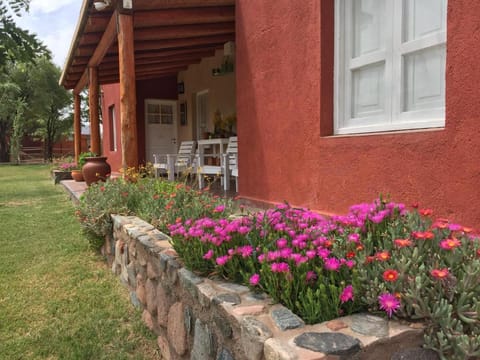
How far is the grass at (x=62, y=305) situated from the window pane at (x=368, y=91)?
7.53ft

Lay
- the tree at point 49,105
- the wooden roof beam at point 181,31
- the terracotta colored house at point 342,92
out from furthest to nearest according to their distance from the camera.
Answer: the tree at point 49,105 < the wooden roof beam at point 181,31 < the terracotta colored house at point 342,92

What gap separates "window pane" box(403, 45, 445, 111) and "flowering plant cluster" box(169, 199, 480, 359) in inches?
44.7

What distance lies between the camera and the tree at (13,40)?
11.6ft

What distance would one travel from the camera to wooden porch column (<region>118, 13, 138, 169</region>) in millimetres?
4426

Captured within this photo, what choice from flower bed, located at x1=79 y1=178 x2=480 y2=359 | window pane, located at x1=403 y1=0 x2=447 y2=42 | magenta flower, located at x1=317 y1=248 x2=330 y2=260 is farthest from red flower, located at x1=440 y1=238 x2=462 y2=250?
window pane, located at x1=403 y1=0 x2=447 y2=42

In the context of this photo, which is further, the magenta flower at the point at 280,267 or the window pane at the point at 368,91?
the window pane at the point at 368,91

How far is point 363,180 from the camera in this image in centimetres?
298

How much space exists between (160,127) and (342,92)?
8.20 m

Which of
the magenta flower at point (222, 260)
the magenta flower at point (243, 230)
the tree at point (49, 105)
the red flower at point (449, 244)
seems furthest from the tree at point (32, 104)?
the red flower at point (449, 244)

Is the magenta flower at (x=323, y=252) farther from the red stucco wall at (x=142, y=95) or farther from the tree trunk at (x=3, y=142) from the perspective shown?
the tree trunk at (x=3, y=142)

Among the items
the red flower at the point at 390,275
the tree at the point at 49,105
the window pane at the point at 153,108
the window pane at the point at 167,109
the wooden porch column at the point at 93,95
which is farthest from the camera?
the tree at the point at 49,105

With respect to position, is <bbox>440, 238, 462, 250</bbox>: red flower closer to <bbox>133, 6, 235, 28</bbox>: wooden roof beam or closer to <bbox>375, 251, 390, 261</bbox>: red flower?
<bbox>375, 251, 390, 261</bbox>: red flower

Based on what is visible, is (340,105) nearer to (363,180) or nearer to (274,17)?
(363,180)

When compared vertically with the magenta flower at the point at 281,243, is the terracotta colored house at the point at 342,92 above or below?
above
